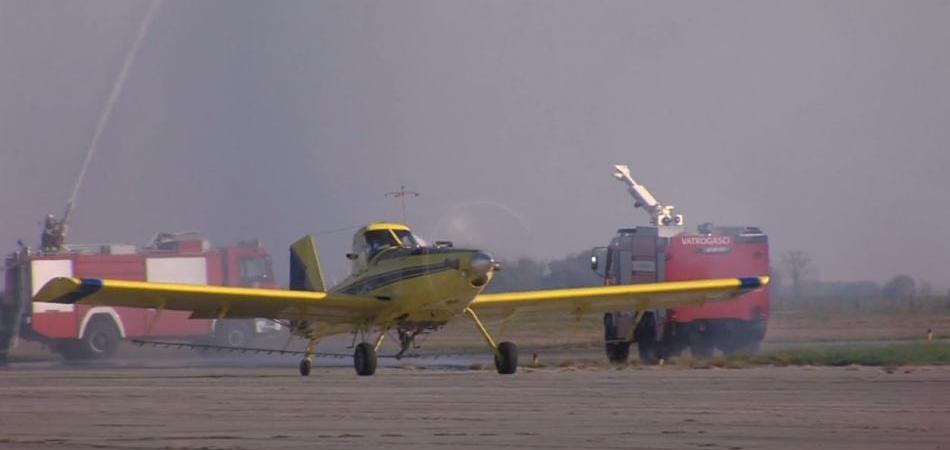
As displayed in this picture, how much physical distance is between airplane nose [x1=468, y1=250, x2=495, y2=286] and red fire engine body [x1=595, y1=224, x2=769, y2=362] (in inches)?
268

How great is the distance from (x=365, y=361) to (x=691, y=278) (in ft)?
30.1

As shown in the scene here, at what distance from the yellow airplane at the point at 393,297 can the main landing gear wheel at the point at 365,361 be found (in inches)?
0.7

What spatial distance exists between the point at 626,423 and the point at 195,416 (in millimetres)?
4764

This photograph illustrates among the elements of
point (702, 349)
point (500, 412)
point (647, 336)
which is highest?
point (500, 412)

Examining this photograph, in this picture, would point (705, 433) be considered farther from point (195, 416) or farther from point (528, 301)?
point (528, 301)

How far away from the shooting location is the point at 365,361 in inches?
941

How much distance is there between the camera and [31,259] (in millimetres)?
36594

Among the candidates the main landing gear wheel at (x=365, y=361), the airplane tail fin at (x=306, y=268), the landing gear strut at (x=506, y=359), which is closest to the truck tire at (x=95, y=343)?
the airplane tail fin at (x=306, y=268)

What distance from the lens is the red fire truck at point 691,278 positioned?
97.2 ft

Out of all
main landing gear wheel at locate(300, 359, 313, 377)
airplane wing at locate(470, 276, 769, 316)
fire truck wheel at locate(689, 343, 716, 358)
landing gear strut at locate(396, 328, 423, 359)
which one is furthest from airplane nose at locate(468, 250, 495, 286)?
fire truck wheel at locate(689, 343, 716, 358)

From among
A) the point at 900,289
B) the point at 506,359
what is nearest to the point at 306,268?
the point at 506,359

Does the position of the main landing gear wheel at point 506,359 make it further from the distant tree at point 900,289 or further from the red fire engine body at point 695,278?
the distant tree at point 900,289

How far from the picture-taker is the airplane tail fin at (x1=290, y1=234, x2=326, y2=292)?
92.0 feet

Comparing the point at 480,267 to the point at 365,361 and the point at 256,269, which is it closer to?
the point at 365,361
